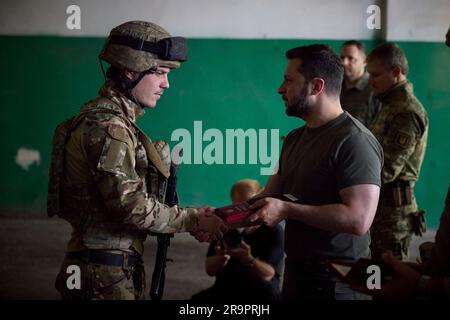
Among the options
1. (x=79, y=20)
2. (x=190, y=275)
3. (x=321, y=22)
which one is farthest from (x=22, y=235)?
(x=321, y=22)

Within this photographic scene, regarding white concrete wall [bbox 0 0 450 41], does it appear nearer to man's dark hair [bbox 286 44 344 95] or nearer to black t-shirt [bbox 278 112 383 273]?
man's dark hair [bbox 286 44 344 95]

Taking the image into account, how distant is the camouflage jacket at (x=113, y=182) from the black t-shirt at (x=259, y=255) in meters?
0.88

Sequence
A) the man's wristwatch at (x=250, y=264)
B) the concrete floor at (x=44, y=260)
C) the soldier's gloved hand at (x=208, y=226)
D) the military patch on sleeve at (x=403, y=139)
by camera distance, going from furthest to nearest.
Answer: the concrete floor at (x=44, y=260) → the military patch on sleeve at (x=403, y=139) → the man's wristwatch at (x=250, y=264) → the soldier's gloved hand at (x=208, y=226)

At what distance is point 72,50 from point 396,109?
200cm

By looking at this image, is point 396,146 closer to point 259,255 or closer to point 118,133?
point 259,255

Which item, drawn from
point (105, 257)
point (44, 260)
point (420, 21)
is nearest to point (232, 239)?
point (105, 257)

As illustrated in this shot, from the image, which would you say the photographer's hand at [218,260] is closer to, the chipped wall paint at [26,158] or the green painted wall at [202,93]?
the green painted wall at [202,93]

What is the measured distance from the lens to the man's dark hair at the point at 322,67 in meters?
1.98

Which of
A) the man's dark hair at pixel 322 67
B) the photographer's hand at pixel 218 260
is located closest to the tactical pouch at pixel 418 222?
A: the photographer's hand at pixel 218 260

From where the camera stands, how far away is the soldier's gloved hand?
1.90m

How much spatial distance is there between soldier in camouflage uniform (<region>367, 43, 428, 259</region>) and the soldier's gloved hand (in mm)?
1318

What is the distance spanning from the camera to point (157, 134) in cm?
358

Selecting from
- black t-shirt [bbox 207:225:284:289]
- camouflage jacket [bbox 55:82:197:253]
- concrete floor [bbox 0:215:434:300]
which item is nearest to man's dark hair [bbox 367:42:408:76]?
black t-shirt [bbox 207:225:284:289]

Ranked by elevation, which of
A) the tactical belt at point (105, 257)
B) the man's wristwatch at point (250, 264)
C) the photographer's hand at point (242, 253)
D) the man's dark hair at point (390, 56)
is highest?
the man's dark hair at point (390, 56)
